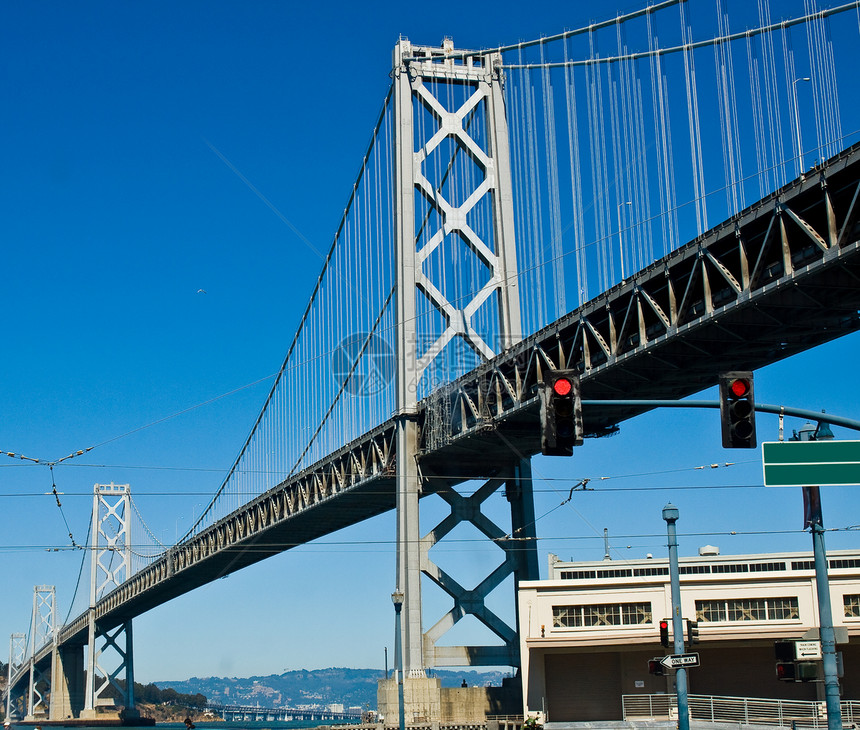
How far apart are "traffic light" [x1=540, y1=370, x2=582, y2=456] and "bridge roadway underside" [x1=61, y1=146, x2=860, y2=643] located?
53.6 ft

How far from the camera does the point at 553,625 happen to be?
5244 centimetres

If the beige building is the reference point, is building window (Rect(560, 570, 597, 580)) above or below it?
above

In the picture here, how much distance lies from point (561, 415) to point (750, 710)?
31142mm

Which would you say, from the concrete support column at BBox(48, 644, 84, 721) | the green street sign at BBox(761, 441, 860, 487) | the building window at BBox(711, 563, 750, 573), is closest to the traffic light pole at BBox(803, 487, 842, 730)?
the green street sign at BBox(761, 441, 860, 487)

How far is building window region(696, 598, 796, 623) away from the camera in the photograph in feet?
169

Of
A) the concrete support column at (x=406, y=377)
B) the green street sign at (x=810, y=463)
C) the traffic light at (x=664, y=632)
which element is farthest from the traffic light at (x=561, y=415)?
the concrete support column at (x=406, y=377)

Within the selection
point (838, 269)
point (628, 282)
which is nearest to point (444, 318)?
point (628, 282)

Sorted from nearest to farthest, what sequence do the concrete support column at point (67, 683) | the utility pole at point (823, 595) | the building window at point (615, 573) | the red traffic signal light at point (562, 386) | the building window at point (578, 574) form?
1. the red traffic signal light at point (562, 386)
2. the utility pole at point (823, 595)
3. the building window at point (615, 573)
4. the building window at point (578, 574)
5. the concrete support column at point (67, 683)

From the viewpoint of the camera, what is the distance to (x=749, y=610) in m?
51.6

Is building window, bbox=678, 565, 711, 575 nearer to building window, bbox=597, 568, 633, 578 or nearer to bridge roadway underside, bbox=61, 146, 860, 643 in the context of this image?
building window, bbox=597, 568, 633, 578

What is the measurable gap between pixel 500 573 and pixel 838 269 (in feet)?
91.8

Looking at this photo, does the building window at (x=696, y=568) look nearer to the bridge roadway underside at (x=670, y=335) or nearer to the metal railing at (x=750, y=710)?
the bridge roadway underside at (x=670, y=335)

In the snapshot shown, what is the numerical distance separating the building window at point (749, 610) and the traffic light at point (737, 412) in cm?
3648

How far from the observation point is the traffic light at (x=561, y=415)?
17.2 metres
